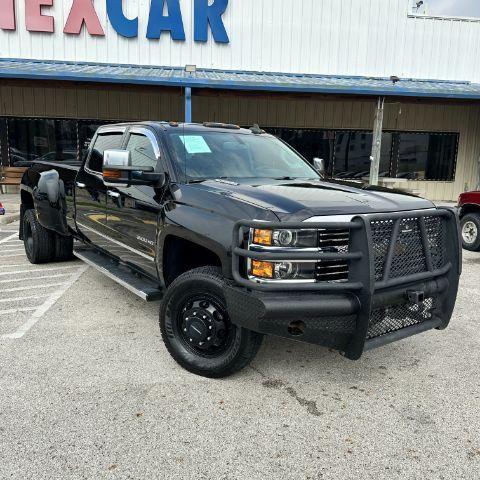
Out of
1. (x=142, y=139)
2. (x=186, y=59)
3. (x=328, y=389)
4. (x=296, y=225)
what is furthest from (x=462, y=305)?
(x=186, y=59)

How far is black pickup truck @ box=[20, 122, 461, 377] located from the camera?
9.19 ft

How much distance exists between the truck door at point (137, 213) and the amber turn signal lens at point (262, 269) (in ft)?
4.19

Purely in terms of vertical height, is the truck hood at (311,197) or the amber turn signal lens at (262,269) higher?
the truck hood at (311,197)

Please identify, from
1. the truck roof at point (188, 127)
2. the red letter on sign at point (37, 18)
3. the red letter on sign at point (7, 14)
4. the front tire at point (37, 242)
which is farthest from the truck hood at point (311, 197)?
the red letter on sign at point (7, 14)

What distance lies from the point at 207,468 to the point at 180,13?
47.5 ft

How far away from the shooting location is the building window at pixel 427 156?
16625 mm

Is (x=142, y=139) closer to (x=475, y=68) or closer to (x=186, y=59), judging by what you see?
(x=186, y=59)

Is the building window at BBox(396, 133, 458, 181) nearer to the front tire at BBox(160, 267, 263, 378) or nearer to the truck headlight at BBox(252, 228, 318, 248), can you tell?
the front tire at BBox(160, 267, 263, 378)

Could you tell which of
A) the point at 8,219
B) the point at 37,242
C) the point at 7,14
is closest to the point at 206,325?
the point at 37,242

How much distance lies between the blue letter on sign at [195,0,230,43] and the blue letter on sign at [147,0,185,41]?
53 centimetres

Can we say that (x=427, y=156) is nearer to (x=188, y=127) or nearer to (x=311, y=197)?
(x=188, y=127)

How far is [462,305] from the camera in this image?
535cm

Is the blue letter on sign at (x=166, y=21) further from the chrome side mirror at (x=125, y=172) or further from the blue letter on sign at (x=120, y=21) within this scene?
the chrome side mirror at (x=125, y=172)

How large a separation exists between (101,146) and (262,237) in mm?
3123
